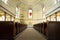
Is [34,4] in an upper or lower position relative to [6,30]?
upper

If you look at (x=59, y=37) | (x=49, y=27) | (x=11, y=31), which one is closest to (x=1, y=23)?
(x=11, y=31)

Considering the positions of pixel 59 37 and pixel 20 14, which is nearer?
pixel 59 37

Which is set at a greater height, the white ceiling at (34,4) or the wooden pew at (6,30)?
the white ceiling at (34,4)

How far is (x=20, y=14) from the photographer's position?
24406 millimetres

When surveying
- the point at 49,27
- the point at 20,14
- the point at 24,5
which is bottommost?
the point at 49,27

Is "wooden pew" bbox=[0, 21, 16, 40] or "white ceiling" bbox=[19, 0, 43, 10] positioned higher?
"white ceiling" bbox=[19, 0, 43, 10]

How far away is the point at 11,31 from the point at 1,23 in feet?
1.76

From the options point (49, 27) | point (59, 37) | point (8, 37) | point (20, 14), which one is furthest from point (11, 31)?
point (20, 14)

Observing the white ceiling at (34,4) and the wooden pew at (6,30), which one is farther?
the white ceiling at (34,4)

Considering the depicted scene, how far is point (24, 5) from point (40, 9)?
11.6ft

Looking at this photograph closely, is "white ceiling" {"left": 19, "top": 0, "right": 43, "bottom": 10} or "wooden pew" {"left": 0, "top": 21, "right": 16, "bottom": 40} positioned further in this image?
"white ceiling" {"left": 19, "top": 0, "right": 43, "bottom": 10}

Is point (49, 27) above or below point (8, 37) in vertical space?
above

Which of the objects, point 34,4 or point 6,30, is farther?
point 34,4

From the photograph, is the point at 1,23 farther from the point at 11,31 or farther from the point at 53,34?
the point at 53,34
